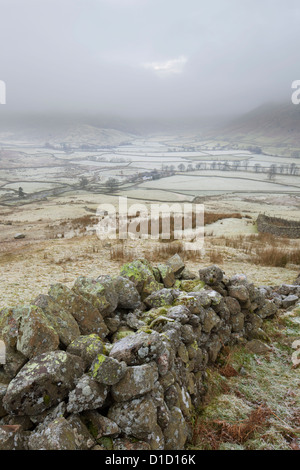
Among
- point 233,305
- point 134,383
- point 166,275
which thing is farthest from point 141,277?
point 134,383

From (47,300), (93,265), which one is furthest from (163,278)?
(93,265)

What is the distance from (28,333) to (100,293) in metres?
2.14

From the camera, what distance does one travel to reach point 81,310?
5453 mm

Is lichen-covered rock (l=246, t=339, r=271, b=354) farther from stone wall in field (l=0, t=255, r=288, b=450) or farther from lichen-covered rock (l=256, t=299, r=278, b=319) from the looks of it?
stone wall in field (l=0, t=255, r=288, b=450)

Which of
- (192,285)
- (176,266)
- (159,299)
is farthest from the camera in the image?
(176,266)

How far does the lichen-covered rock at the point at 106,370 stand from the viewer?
3840mm

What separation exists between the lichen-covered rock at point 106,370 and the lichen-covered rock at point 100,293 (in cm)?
196

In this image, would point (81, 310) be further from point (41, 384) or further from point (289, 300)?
point (289, 300)

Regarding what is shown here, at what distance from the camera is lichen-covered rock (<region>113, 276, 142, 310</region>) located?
6691 millimetres

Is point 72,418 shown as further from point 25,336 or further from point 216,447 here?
point 216,447

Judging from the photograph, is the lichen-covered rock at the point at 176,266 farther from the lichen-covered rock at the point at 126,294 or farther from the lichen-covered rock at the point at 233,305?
the lichen-covered rock at the point at 126,294

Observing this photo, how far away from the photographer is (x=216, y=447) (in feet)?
14.8
